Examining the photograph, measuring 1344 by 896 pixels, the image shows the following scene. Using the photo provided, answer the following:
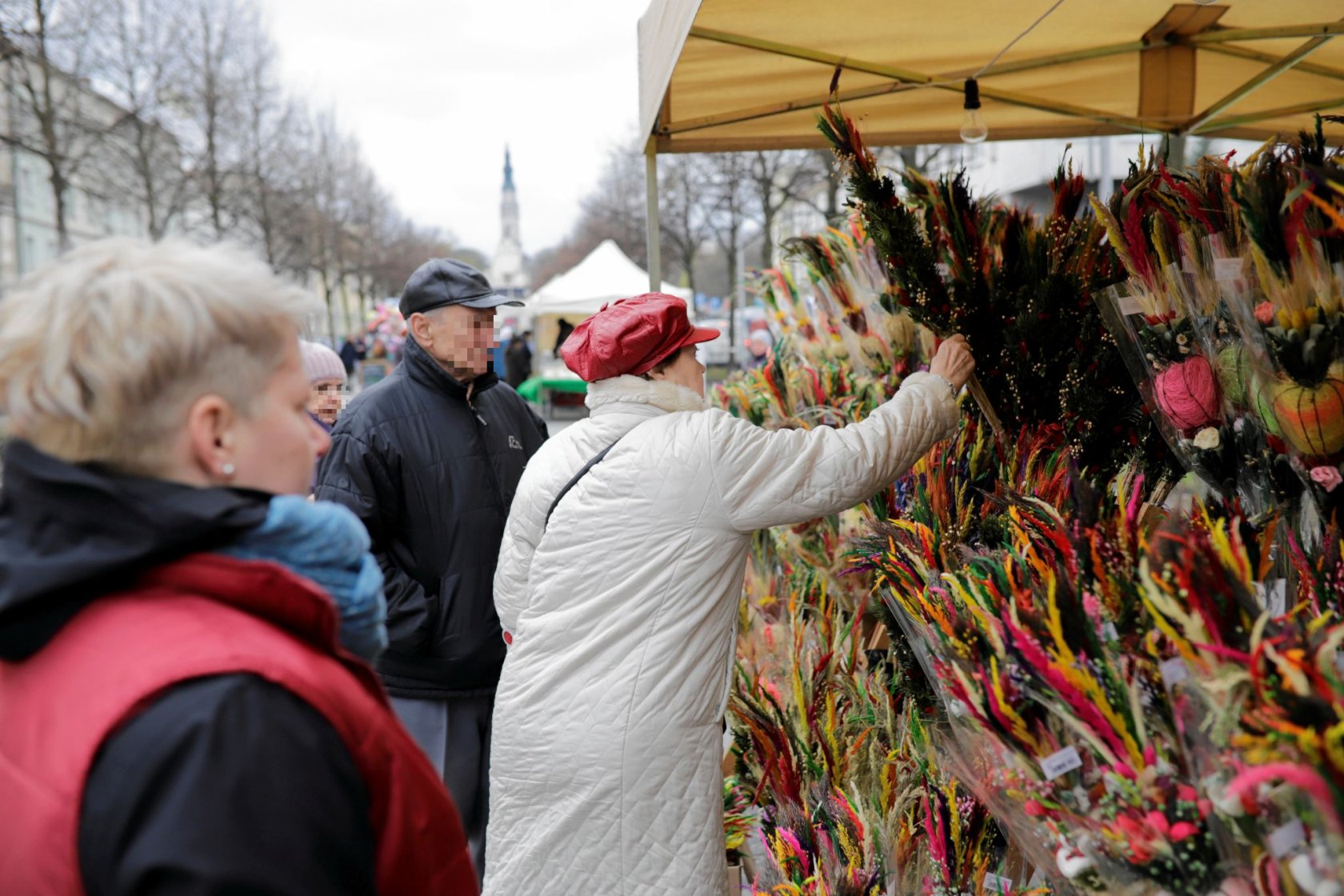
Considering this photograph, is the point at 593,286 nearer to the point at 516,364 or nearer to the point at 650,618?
the point at 516,364

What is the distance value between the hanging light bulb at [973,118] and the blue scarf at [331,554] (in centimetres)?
314

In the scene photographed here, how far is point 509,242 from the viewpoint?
10750 centimetres

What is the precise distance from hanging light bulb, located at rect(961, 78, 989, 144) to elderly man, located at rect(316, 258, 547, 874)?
1803 mm

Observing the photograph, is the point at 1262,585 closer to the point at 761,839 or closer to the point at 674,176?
the point at 761,839

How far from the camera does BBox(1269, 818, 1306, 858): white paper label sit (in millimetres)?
1142

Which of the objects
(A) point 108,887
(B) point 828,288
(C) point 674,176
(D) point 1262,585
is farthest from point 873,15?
(C) point 674,176

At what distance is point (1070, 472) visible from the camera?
1648mm

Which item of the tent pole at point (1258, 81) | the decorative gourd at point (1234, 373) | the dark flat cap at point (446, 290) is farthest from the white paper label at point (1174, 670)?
the tent pole at point (1258, 81)

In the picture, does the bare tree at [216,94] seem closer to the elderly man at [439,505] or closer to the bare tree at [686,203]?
the bare tree at [686,203]

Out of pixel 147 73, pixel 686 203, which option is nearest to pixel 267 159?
pixel 147 73

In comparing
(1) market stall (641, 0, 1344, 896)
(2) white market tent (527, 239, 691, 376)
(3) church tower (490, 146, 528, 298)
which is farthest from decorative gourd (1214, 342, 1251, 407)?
(3) church tower (490, 146, 528, 298)

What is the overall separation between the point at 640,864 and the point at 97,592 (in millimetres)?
1534

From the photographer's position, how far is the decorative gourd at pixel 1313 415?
5.14 feet

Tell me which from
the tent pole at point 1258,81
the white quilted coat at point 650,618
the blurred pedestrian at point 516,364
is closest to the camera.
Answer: the white quilted coat at point 650,618
